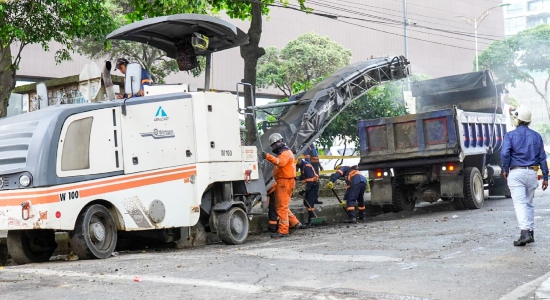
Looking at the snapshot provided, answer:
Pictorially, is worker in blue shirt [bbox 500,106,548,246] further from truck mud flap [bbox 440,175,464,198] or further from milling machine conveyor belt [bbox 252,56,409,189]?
truck mud flap [bbox 440,175,464,198]

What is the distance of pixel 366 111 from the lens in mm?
22344

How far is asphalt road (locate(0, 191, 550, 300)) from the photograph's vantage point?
21.4 ft

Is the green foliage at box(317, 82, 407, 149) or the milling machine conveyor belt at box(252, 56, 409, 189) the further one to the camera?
the green foliage at box(317, 82, 407, 149)

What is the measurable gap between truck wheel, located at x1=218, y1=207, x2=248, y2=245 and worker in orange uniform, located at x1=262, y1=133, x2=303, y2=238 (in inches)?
47.5

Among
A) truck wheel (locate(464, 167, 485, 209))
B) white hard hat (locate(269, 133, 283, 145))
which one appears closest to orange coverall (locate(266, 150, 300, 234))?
white hard hat (locate(269, 133, 283, 145))

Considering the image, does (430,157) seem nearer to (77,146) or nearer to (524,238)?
(524,238)

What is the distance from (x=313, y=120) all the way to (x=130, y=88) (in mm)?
4990

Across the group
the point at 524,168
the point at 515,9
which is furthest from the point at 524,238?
the point at 515,9

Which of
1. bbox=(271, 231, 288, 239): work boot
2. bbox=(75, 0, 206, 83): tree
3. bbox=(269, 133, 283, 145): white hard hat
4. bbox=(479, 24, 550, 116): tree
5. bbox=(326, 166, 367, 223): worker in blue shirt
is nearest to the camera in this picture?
bbox=(271, 231, 288, 239): work boot

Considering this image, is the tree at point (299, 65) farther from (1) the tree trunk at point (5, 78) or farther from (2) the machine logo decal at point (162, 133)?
(2) the machine logo decal at point (162, 133)

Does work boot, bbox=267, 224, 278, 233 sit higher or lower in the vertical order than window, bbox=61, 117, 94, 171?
lower

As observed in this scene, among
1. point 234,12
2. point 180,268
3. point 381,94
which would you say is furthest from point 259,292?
point 381,94

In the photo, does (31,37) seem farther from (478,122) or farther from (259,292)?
(259,292)

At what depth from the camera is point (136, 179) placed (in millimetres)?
10461
